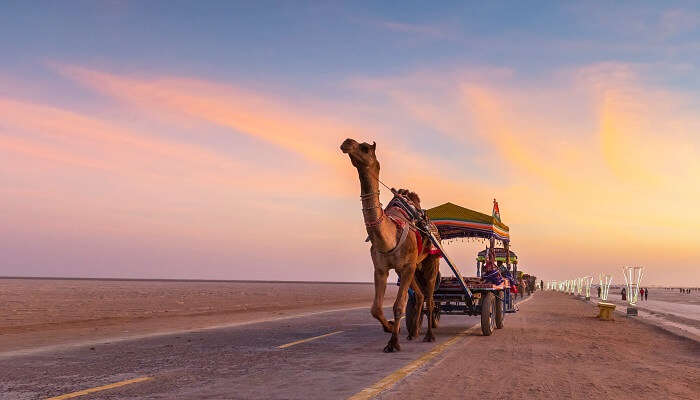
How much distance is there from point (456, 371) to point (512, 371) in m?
0.97

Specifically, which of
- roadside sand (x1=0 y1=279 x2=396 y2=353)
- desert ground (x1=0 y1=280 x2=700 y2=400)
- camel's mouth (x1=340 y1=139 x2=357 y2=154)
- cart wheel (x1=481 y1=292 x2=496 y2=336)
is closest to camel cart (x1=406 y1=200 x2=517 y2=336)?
cart wheel (x1=481 y1=292 x2=496 y2=336)

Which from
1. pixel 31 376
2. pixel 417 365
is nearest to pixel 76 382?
pixel 31 376

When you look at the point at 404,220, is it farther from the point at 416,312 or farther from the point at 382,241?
the point at 416,312

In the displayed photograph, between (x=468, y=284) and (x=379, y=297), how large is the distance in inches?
238

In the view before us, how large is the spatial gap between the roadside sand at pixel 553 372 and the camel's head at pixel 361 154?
13.2 ft

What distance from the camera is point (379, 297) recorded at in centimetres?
1184

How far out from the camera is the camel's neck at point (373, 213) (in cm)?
1189

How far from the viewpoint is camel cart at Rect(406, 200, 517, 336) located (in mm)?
16208

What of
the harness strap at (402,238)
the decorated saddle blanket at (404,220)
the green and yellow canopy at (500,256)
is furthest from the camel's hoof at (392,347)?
the green and yellow canopy at (500,256)

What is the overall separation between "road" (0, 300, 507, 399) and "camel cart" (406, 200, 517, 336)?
1643mm

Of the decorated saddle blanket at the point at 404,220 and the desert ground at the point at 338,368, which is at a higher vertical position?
the decorated saddle blanket at the point at 404,220

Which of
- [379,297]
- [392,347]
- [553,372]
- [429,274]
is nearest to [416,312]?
[429,274]

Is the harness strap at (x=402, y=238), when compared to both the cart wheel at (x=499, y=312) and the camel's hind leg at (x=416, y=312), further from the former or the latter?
the cart wheel at (x=499, y=312)

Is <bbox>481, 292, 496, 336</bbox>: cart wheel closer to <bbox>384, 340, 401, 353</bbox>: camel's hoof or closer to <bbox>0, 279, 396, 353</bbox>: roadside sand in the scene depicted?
<bbox>384, 340, 401, 353</bbox>: camel's hoof
